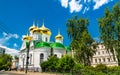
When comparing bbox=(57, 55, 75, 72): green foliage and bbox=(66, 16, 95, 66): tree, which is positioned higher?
bbox=(66, 16, 95, 66): tree

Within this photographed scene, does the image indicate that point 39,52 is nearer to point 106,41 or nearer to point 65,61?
point 65,61

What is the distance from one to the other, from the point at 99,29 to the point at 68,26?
8.98m

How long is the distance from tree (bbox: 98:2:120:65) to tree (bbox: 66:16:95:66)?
4636 mm

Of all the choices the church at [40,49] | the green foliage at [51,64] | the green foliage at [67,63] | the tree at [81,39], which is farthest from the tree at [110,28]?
the church at [40,49]

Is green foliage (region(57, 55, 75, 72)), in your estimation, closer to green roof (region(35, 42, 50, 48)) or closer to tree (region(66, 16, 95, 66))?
tree (region(66, 16, 95, 66))

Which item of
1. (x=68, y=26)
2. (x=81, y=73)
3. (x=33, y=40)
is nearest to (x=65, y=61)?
(x=68, y=26)

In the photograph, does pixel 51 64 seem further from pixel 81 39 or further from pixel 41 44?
pixel 41 44

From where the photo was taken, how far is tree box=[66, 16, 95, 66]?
43.0 metres

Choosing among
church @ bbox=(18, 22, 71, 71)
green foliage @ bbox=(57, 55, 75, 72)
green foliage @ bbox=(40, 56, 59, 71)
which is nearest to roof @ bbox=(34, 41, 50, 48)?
church @ bbox=(18, 22, 71, 71)

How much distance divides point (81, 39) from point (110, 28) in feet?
25.0

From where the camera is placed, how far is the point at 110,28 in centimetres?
3850

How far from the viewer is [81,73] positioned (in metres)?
29.9

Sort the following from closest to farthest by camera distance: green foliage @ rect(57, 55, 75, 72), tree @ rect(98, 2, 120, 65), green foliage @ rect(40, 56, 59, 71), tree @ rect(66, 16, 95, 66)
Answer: tree @ rect(98, 2, 120, 65)
green foliage @ rect(57, 55, 75, 72)
tree @ rect(66, 16, 95, 66)
green foliage @ rect(40, 56, 59, 71)

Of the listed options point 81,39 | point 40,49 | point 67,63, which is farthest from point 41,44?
point 67,63
